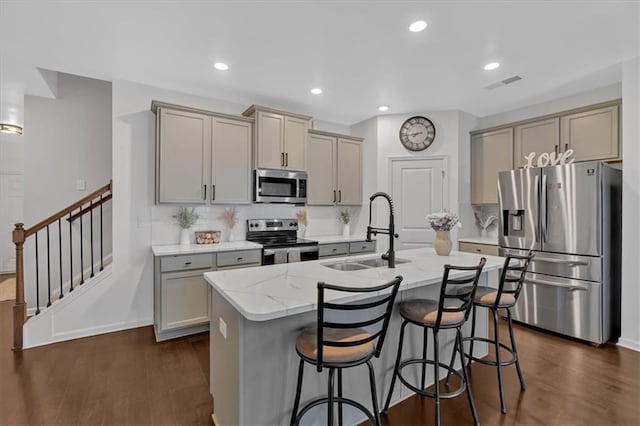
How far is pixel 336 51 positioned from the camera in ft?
9.36

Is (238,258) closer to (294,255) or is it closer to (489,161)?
(294,255)

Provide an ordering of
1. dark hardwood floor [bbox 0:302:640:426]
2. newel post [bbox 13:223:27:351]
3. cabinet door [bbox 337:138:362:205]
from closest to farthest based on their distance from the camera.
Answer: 1. dark hardwood floor [bbox 0:302:640:426]
2. newel post [bbox 13:223:27:351]
3. cabinet door [bbox 337:138:362:205]

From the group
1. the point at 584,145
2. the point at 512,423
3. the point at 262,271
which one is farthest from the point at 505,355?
the point at 584,145

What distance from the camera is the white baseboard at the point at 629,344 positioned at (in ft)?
9.60

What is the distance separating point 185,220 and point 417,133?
3423mm

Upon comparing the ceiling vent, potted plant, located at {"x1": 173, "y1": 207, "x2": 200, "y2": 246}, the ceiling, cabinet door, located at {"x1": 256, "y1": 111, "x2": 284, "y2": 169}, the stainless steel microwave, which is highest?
the ceiling vent

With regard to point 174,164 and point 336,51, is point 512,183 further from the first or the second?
point 174,164

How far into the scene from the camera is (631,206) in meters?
2.99

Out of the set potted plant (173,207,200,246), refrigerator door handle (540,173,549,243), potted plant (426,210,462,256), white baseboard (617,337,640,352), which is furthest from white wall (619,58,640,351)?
potted plant (173,207,200,246)

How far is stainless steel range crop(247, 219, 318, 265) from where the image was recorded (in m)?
3.65

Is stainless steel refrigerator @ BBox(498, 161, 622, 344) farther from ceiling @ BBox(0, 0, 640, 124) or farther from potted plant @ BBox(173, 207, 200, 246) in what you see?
potted plant @ BBox(173, 207, 200, 246)

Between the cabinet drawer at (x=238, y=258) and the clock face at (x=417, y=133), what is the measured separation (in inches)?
109

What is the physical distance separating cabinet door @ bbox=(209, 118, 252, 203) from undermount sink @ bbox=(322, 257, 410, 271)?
1.82m

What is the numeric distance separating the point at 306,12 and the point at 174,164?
208 cm
